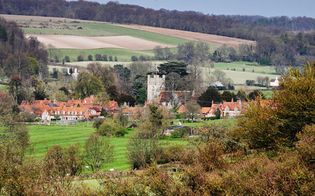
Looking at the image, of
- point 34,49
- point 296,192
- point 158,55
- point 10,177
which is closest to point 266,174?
point 296,192

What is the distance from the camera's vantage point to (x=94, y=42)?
132000 mm

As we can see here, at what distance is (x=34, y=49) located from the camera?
384ft

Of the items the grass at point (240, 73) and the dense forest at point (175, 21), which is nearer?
the grass at point (240, 73)

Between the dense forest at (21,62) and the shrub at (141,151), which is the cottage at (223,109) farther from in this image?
the shrub at (141,151)

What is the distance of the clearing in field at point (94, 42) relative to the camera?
12769cm

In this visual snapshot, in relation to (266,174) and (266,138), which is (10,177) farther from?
(266,138)

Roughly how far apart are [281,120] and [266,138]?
3.39 feet

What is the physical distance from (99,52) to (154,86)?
4097 centimetres

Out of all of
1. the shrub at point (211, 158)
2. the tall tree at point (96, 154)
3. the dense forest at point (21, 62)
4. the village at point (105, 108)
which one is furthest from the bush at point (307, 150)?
the dense forest at point (21, 62)

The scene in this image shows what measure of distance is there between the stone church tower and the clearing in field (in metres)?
42.1

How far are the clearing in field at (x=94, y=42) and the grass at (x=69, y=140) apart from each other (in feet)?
208

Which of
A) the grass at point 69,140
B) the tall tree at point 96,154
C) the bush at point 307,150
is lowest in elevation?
the grass at point 69,140

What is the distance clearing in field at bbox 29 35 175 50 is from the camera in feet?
419

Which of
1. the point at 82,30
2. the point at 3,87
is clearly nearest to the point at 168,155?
the point at 3,87
